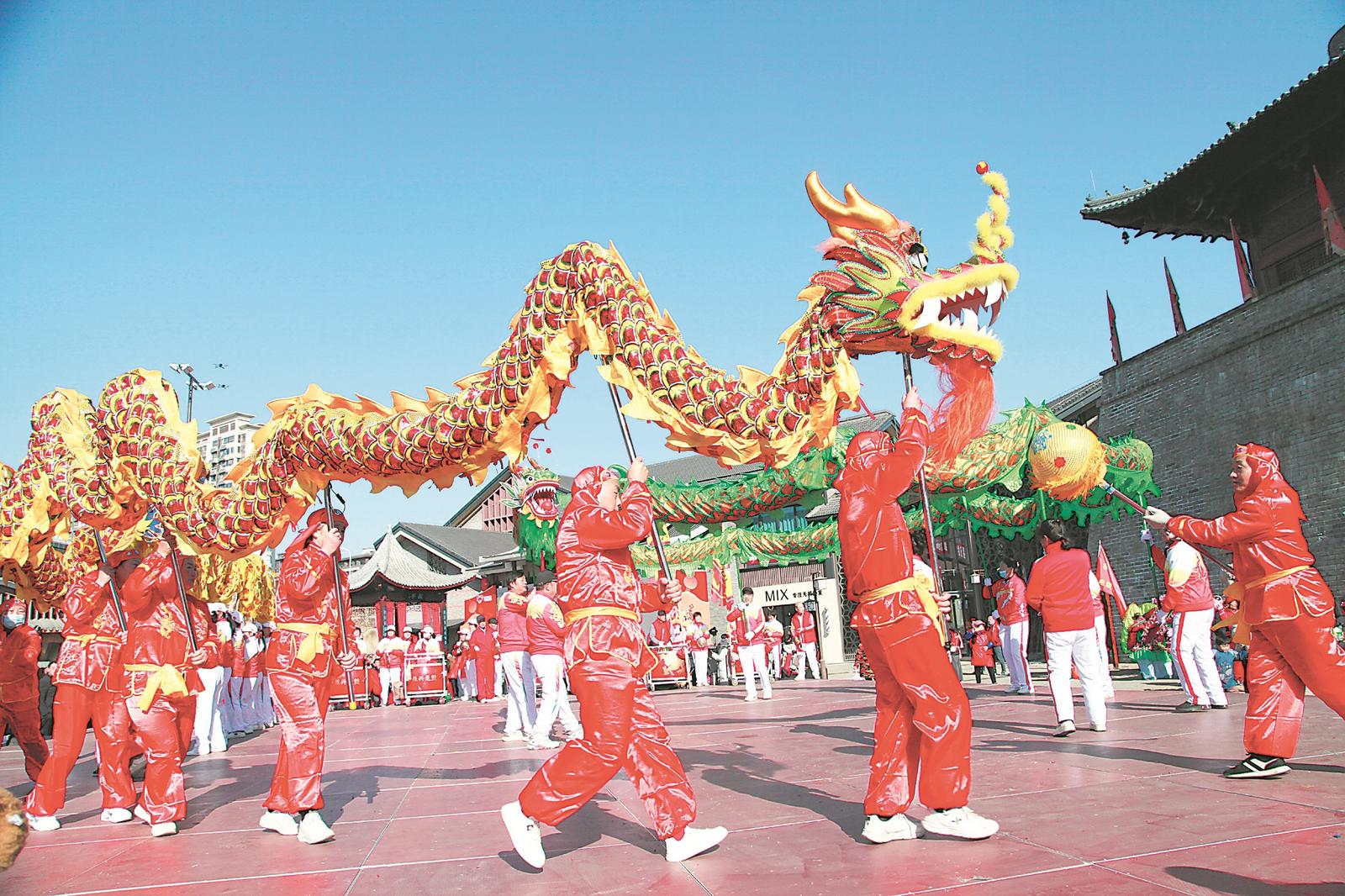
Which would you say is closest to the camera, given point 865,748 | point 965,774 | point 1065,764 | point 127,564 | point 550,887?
point 550,887

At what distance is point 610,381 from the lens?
5.31 metres

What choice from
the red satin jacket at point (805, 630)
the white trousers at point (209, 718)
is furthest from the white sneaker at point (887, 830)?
the red satin jacket at point (805, 630)

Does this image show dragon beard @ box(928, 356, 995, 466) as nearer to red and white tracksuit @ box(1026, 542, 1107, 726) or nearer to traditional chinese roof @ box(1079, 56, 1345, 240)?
red and white tracksuit @ box(1026, 542, 1107, 726)

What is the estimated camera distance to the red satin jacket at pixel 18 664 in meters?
7.66

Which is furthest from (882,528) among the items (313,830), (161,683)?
(161,683)

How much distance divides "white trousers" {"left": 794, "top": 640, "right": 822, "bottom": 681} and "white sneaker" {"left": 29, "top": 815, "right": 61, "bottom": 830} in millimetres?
14678

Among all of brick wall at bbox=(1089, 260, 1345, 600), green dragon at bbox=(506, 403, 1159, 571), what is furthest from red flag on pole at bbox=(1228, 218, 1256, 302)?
→ green dragon at bbox=(506, 403, 1159, 571)

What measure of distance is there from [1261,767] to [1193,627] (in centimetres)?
385

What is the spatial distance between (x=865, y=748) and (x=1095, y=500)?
5414 mm

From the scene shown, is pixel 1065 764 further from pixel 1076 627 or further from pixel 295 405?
pixel 295 405

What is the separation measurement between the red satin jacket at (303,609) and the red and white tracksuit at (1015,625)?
777 cm

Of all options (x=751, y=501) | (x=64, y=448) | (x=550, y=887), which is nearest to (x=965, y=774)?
(x=550, y=887)

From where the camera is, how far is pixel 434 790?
6.36 meters

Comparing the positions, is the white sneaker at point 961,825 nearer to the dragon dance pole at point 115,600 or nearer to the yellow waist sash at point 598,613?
the yellow waist sash at point 598,613
